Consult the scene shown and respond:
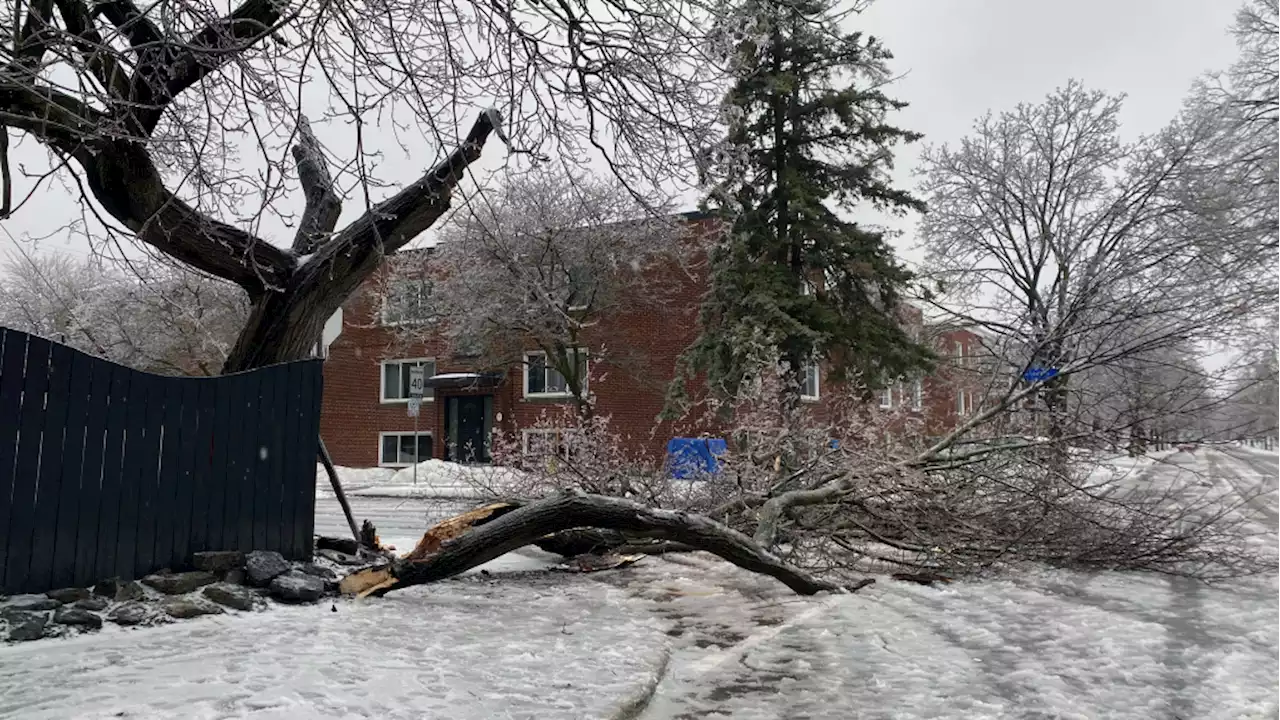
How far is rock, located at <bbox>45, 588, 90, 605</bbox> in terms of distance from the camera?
5754mm

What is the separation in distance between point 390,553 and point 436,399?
22286 mm

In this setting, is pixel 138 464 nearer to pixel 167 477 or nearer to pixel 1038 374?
pixel 167 477

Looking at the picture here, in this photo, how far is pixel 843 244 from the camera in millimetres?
20359

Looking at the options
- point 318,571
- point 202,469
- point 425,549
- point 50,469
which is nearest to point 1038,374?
point 425,549

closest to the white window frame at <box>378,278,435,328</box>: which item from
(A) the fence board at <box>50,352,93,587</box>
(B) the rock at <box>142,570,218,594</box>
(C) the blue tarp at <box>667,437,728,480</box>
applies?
(C) the blue tarp at <box>667,437,728,480</box>

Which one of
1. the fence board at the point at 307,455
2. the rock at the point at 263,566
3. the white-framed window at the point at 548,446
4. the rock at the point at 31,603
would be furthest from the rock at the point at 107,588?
the white-framed window at the point at 548,446

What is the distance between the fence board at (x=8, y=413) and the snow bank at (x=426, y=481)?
5307mm

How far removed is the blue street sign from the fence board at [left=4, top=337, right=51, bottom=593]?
30.9ft

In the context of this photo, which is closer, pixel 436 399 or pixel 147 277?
pixel 147 277

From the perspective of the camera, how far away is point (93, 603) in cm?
581

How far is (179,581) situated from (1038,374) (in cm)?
882

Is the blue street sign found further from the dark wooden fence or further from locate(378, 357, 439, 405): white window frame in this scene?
locate(378, 357, 439, 405): white window frame

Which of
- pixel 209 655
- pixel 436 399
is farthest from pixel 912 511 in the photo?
pixel 436 399

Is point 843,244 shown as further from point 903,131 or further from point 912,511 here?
point 912,511
